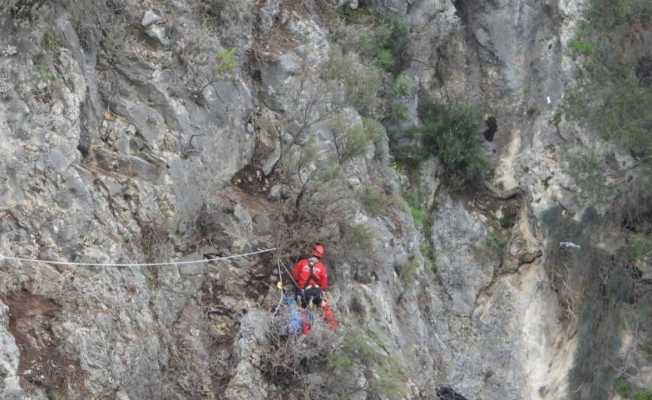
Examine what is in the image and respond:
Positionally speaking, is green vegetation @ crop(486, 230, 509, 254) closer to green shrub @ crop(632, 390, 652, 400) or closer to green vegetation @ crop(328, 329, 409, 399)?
green shrub @ crop(632, 390, 652, 400)

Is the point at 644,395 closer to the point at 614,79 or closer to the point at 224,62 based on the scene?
the point at 614,79

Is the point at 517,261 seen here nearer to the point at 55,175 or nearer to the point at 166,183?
the point at 166,183

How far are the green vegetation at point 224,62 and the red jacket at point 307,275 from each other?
10.9ft

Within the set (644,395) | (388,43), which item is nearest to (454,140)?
(388,43)

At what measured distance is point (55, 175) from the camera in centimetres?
1043

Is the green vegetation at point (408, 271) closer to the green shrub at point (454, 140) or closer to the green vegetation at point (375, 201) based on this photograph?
the green vegetation at point (375, 201)

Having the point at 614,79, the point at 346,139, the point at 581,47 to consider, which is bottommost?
the point at 346,139

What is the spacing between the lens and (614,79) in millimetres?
20016

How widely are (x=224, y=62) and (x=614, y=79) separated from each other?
979 centimetres

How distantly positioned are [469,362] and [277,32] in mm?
7432

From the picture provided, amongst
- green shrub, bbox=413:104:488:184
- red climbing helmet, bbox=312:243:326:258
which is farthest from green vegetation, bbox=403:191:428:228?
red climbing helmet, bbox=312:243:326:258

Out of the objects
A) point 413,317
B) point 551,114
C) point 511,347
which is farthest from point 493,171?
point 413,317

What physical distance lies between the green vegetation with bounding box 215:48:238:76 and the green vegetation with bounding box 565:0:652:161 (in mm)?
8797

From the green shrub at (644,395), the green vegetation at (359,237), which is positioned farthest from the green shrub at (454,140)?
the green vegetation at (359,237)
